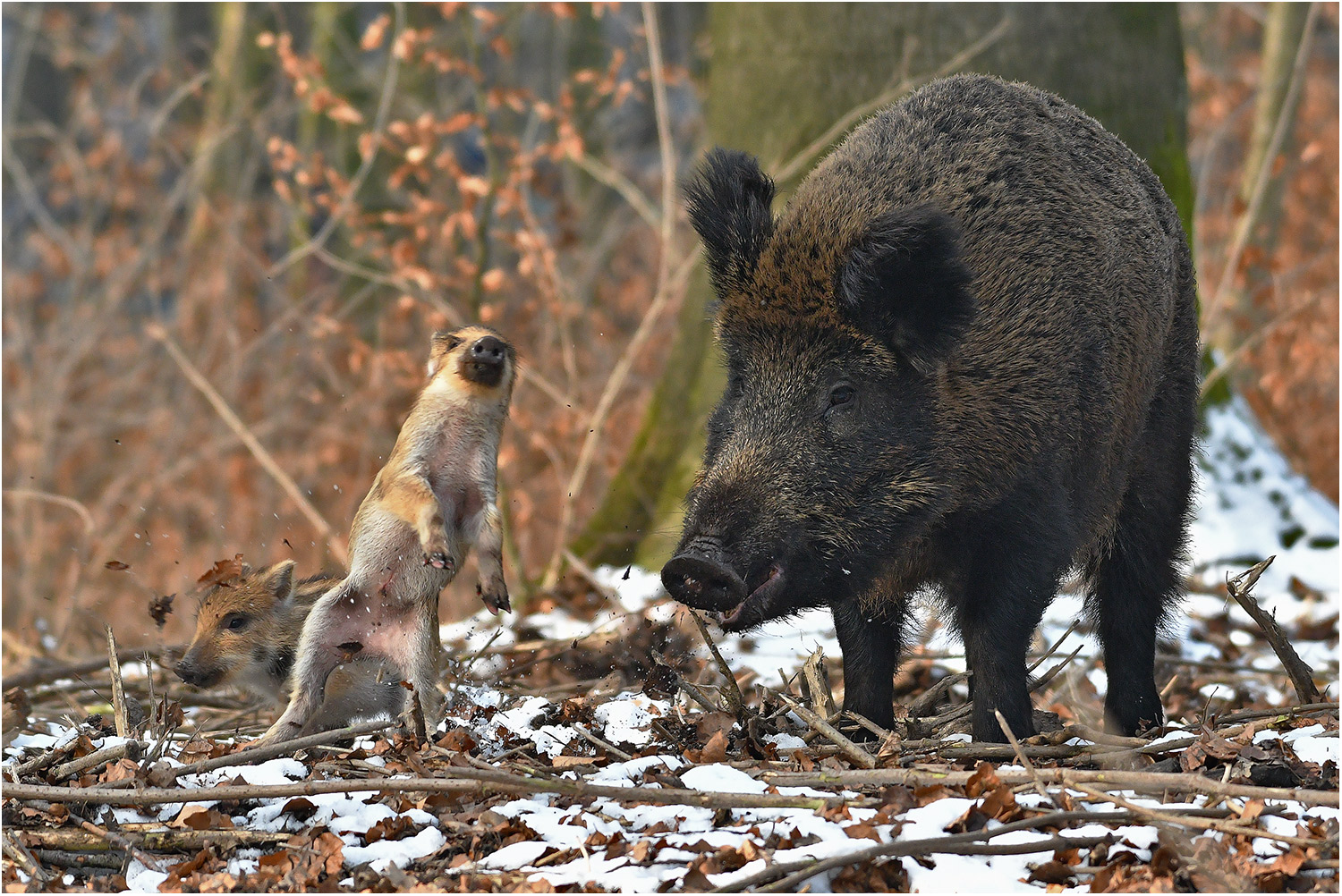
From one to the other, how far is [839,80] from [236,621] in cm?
448

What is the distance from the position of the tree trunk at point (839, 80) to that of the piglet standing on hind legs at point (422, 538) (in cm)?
252

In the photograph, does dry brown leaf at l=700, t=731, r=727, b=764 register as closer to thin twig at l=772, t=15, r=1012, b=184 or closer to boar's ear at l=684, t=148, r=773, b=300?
boar's ear at l=684, t=148, r=773, b=300

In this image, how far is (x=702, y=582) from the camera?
3.92 m

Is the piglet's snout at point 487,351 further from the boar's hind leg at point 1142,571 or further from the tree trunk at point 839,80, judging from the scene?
the tree trunk at point 839,80

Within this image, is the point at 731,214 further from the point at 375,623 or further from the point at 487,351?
the point at 375,623

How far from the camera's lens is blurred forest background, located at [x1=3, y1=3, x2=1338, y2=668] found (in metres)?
7.73

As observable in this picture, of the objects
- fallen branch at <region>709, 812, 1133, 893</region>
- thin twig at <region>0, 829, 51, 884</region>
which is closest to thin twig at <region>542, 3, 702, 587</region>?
thin twig at <region>0, 829, 51, 884</region>

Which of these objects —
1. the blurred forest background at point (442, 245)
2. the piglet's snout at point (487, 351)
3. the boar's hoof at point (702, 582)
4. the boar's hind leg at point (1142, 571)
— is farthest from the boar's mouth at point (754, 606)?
the blurred forest background at point (442, 245)

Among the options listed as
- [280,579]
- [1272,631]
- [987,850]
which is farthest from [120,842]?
[1272,631]

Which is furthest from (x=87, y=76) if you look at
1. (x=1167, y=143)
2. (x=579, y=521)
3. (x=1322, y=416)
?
(x=1322, y=416)

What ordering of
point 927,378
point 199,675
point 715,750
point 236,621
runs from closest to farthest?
1. point 715,750
2. point 927,378
3. point 199,675
4. point 236,621

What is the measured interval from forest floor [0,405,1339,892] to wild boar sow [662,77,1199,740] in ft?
1.51

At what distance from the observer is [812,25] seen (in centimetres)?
762

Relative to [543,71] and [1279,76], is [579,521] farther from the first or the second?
[543,71]
